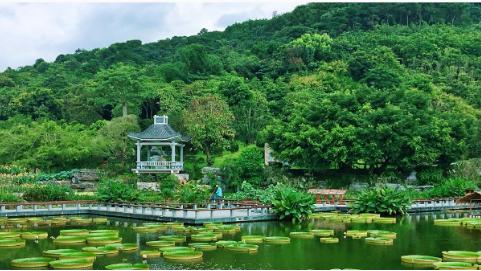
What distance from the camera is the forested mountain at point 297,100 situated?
38844mm

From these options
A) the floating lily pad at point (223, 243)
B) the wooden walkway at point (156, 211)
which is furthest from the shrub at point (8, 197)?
the floating lily pad at point (223, 243)

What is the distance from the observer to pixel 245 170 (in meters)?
38.6

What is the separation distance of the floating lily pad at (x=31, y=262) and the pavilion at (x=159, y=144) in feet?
72.2

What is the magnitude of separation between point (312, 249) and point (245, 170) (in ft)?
58.1

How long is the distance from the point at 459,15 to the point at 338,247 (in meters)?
71.1

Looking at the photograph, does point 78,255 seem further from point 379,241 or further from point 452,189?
point 452,189

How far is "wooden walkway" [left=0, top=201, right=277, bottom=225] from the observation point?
27438 mm

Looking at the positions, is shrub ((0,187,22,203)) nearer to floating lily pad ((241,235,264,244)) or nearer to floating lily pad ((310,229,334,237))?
floating lily pad ((241,235,264,244))

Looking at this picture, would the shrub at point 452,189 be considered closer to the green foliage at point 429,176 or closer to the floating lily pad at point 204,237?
the green foliage at point 429,176

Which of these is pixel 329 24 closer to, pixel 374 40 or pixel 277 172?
pixel 374 40

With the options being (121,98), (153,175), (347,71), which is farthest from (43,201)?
(347,71)

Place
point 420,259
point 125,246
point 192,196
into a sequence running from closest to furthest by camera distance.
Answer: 1. point 420,259
2. point 125,246
3. point 192,196

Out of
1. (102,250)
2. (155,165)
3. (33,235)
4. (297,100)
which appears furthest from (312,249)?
(297,100)

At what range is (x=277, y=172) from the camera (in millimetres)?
39906
